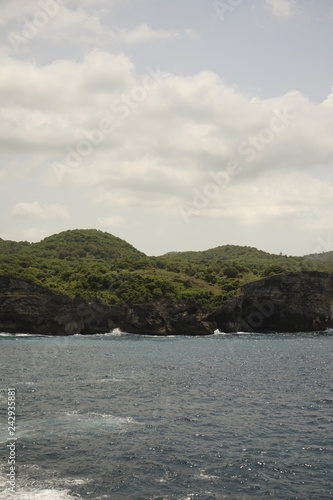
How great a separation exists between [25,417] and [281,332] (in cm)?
11007

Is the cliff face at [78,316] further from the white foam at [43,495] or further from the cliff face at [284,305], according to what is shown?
the white foam at [43,495]

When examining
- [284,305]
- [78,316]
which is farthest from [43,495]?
[284,305]

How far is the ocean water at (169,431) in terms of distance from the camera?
23.3 meters

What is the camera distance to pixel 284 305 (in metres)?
134

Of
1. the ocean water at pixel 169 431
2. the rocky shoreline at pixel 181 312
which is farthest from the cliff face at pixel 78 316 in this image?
the ocean water at pixel 169 431

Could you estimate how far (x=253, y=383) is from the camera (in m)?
52.4

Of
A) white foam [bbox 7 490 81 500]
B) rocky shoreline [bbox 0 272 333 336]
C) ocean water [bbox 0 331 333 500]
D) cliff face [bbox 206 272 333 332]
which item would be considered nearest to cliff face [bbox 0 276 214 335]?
rocky shoreline [bbox 0 272 333 336]

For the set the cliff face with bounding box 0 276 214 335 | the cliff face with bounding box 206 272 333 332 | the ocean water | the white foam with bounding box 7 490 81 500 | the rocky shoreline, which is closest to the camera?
the white foam with bounding box 7 490 81 500

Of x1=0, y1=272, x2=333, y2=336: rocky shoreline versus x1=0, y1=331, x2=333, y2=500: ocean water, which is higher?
x1=0, y1=272, x2=333, y2=336: rocky shoreline

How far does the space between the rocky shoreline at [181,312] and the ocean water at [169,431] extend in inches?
2335

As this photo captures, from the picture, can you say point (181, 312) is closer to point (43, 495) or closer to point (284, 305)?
point (284, 305)

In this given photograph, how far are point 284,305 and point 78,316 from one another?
5707 cm

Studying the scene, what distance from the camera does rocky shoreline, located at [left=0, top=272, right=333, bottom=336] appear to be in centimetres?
A: 12244

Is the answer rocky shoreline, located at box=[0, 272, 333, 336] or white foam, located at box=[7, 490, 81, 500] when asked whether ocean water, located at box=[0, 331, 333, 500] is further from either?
rocky shoreline, located at box=[0, 272, 333, 336]
